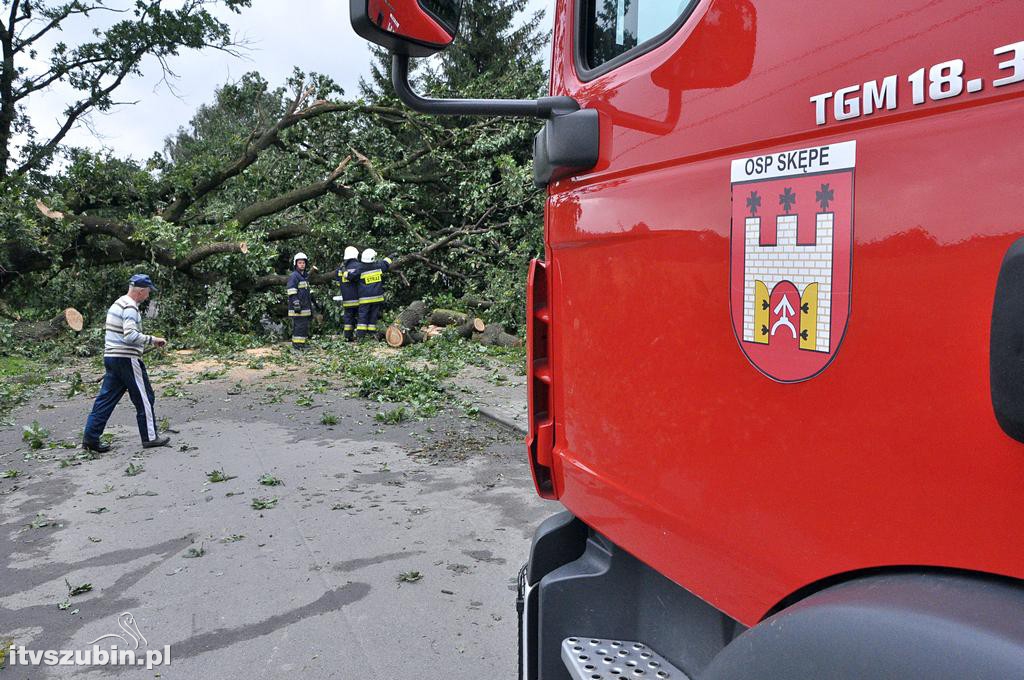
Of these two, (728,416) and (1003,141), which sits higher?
(1003,141)

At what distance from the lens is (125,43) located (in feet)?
51.8

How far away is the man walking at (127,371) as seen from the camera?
6.98 meters

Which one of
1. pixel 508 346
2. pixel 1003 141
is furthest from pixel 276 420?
pixel 1003 141

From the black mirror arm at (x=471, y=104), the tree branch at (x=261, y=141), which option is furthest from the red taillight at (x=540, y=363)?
the tree branch at (x=261, y=141)

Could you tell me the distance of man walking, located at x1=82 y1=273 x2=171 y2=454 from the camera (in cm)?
698

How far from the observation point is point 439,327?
1487cm

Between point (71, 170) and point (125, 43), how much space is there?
Result: 3313 millimetres

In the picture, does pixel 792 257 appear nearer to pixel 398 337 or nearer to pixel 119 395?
pixel 119 395

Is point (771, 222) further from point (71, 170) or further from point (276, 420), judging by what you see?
point (71, 170)

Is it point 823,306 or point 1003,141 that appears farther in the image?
point 823,306

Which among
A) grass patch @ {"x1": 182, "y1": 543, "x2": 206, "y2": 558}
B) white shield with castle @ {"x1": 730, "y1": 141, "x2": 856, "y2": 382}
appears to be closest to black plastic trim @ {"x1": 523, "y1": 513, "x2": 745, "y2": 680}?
white shield with castle @ {"x1": 730, "y1": 141, "x2": 856, "y2": 382}

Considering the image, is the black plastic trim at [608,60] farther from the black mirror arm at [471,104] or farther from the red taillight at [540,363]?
the red taillight at [540,363]

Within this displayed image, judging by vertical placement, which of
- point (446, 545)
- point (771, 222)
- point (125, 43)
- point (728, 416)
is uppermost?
point (125, 43)

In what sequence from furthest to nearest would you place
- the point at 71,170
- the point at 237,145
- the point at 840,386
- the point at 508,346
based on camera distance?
the point at 237,145 → the point at 71,170 → the point at 508,346 → the point at 840,386
